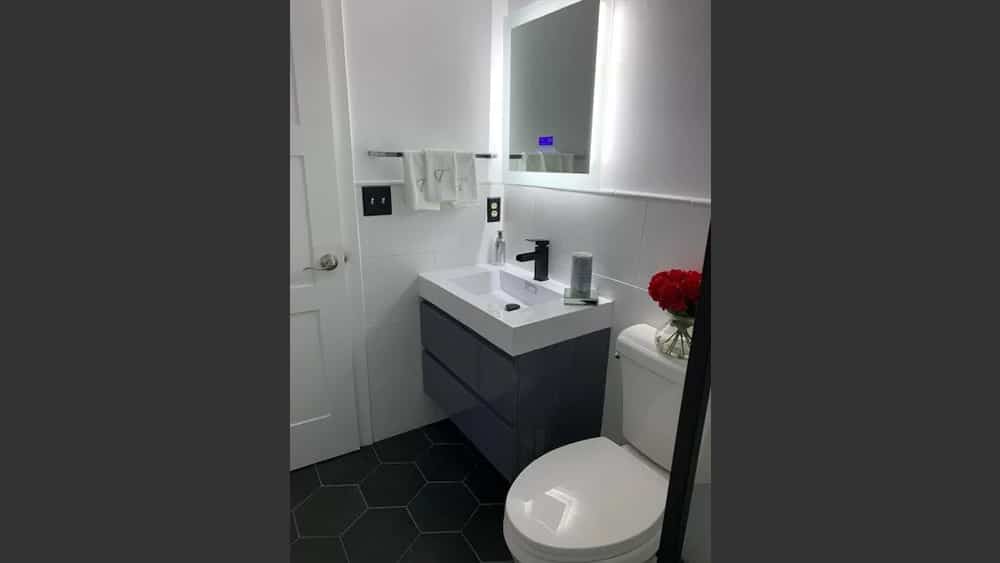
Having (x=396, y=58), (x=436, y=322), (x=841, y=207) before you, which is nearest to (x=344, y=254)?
(x=436, y=322)

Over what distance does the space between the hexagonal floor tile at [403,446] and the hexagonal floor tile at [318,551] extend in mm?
482

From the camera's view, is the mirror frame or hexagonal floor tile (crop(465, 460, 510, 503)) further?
hexagonal floor tile (crop(465, 460, 510, 503))

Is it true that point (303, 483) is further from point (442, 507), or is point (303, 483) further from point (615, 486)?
point (615, 486)

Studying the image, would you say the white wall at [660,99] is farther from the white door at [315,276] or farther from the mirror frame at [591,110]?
the white door at [315,276]

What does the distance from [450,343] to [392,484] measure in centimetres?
65

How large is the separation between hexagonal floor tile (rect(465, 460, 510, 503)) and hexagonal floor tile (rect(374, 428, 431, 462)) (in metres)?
0.30

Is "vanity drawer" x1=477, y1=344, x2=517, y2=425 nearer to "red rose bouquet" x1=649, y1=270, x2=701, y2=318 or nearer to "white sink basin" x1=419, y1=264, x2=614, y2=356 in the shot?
"white sink basin" x1=419, y1=264, x2=614, y2=356

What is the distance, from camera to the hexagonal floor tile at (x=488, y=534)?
167 centimetres

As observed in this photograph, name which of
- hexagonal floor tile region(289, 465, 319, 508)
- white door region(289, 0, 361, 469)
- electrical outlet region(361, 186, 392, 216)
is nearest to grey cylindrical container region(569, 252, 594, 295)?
electrical outlet region(361, 186, 392, 216)

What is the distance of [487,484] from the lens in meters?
2.02

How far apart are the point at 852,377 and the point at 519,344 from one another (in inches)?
52.3

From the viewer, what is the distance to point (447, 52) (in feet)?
6.54

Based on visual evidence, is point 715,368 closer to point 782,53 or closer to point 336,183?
point 782,53

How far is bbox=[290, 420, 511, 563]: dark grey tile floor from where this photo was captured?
1.68 m
